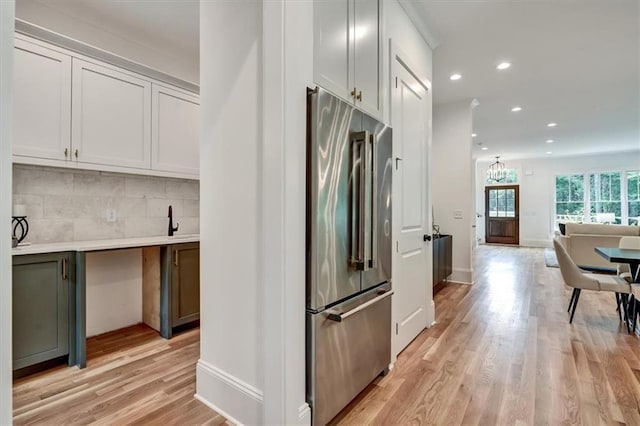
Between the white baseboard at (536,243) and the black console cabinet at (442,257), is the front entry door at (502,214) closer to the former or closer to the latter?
the white baseboard at (536,243)

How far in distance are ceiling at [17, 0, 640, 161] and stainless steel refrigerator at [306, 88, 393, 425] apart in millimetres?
1823

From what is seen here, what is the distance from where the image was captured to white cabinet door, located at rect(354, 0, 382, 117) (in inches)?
80.7

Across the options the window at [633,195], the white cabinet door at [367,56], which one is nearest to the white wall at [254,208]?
the white cabinet door at [367,56]

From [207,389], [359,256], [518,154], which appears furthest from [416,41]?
[518,154]

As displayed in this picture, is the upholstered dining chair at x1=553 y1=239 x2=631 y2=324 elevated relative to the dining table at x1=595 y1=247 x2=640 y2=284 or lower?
lower

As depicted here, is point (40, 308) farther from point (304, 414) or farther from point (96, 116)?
point (304, 414)

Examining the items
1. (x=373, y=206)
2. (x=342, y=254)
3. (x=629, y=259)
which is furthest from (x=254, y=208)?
(x=629, y=259)

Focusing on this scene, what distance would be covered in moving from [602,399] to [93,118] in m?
4.25

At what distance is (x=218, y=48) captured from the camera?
1896mm

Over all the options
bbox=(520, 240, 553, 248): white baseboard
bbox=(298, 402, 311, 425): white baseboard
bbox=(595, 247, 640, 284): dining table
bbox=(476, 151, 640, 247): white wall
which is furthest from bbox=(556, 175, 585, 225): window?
bbox=(298, 402, 311, 425): white baseboard

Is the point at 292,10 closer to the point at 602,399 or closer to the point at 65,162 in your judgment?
the point at 65,162

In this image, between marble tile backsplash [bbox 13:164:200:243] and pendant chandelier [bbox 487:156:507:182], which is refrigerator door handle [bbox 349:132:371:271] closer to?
marble tile backsplash [bbox 13:164:200:243]

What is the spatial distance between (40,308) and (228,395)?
5.14 feet

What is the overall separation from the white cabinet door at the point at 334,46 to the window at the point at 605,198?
36.2ft
